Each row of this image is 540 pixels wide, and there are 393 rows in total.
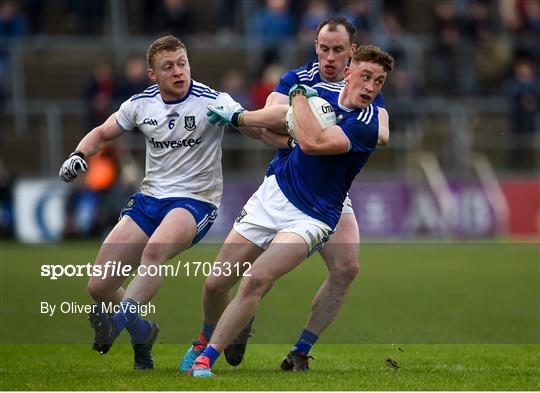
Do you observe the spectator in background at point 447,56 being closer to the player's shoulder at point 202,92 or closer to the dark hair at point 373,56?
the player's shoulder at point 202,92

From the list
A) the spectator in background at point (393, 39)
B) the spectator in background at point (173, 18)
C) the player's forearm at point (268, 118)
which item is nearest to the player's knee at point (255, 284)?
the player's forearm at point (268, 118)

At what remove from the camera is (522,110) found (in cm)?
2655

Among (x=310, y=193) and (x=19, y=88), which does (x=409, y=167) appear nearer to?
(x=19, y=88)

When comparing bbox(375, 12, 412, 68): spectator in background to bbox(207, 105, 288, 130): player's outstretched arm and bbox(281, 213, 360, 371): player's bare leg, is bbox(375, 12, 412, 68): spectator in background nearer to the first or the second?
bbox(281, 213, 360, 371): player's bare leg

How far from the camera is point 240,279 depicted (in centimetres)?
993

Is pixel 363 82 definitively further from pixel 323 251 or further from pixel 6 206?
pixel 6 206

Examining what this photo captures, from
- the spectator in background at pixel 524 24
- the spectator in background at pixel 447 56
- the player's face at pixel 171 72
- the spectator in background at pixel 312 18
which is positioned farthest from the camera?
the spectator in background at pixel 524 24

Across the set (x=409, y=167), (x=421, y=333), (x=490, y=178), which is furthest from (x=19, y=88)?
(x=421, y=333)

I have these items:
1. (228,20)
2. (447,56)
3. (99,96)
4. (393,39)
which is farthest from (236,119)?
(447,56)

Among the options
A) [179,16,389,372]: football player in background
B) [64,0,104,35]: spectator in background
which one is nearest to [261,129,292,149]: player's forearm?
[179,16,389,372]: football player in background

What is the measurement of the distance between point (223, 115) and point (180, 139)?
2.08ft

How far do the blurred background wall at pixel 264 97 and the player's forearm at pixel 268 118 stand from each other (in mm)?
14372

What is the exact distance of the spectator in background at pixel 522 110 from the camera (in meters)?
26.5

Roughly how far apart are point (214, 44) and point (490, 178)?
6672mm
